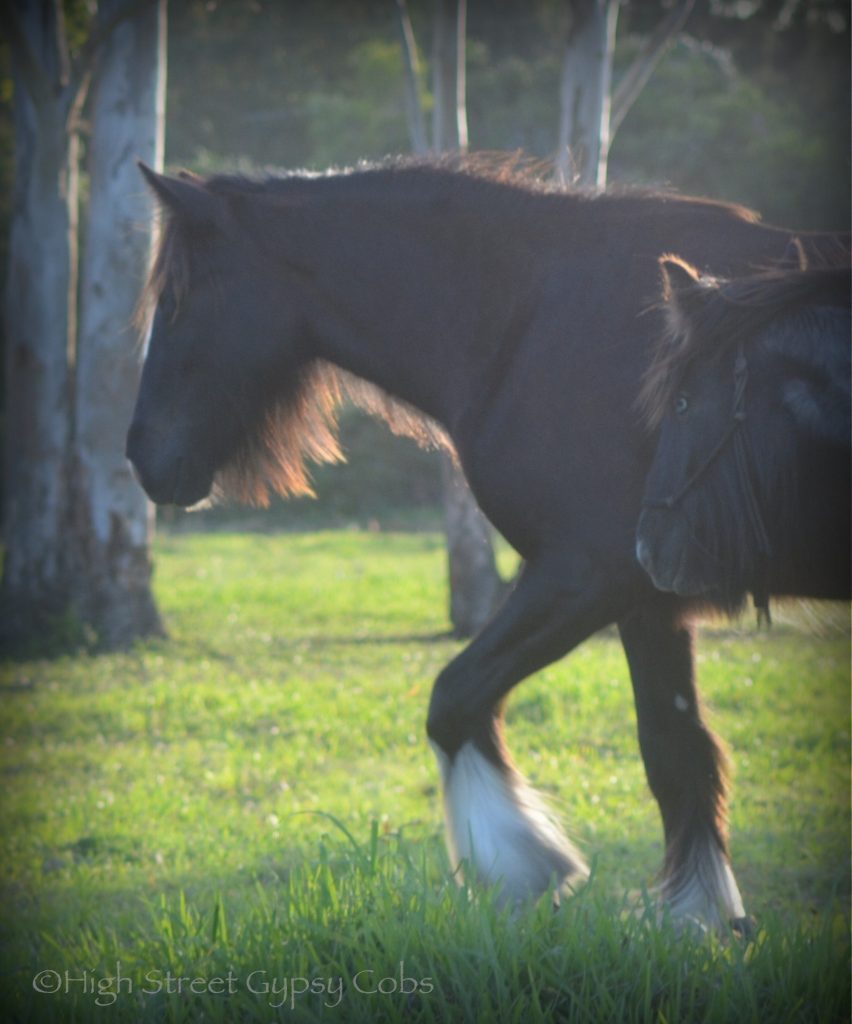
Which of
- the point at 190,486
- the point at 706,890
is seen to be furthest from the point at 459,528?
the point at 706,890

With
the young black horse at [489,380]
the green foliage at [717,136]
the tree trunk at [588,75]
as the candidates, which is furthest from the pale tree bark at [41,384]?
the green foliage at [717,136]

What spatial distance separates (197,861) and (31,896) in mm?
620

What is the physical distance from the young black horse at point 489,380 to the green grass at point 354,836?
31 centimetres

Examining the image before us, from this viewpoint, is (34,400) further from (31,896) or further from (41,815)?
(31,896)

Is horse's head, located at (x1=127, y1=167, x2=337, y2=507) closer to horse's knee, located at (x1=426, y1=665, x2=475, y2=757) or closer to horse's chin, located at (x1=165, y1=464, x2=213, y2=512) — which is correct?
horse's chin, located at (x1=165, y1=464, x2=213, y2=512)

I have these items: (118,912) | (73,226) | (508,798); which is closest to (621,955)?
(508,798)

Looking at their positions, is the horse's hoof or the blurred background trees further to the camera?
the blurred background trees

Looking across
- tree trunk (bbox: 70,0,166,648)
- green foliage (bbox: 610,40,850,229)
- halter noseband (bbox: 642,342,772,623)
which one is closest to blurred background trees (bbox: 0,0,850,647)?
green foliage (bbox: 610,40,850,229)

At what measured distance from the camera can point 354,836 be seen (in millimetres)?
4582

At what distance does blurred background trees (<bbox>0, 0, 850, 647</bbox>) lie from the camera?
51.5 feet

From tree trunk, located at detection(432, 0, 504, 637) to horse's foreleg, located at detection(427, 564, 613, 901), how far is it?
238 inches

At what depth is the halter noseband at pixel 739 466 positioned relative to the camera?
2.71 metres

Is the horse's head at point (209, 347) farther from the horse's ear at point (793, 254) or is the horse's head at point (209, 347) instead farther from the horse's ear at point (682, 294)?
the horse's ear at point (793, 254)

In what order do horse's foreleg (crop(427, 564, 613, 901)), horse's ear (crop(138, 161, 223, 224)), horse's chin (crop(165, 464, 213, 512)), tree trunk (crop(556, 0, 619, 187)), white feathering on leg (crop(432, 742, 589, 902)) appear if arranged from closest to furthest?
horse's foreleg (crop(427, 564, 613, 901)) < white feathering on leg (crop(432, 742, 589, 902)) < horse's ear (crop(138, 161, 223, 224)) < horse's chin (crop(165, 464, 213, 512)) < tree trunk (crop(556, 0, 619, 187))
